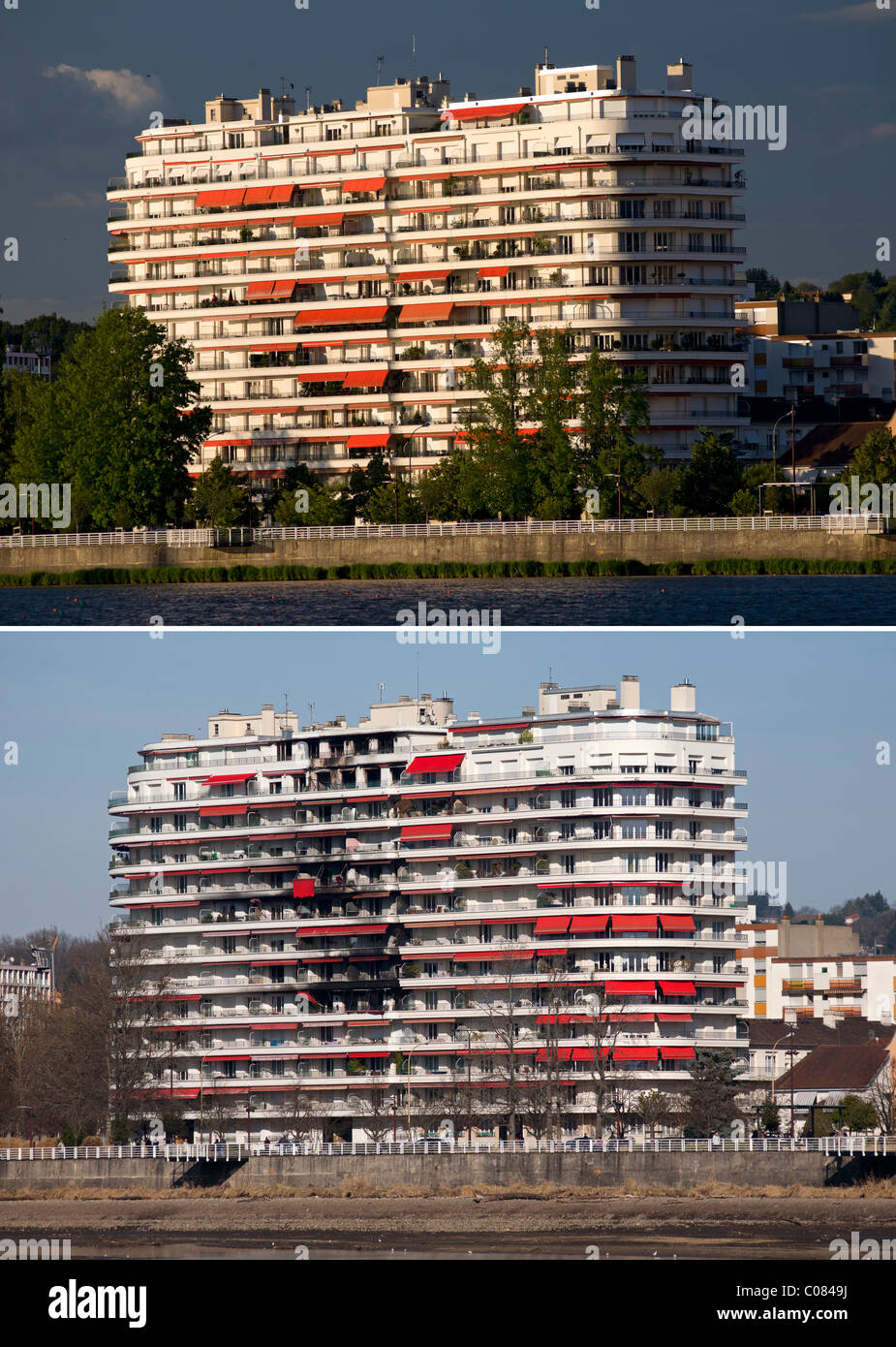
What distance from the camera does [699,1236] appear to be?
60.0 m

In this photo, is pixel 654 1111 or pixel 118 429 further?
pixel 118 429

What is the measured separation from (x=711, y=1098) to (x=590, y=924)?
8.58 m

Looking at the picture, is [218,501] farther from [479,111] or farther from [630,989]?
[630,989]

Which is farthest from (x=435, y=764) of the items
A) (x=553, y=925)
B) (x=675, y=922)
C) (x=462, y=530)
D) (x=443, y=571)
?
(x=462, y=530)

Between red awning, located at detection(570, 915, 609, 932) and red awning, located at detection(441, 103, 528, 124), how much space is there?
7557 centimetres

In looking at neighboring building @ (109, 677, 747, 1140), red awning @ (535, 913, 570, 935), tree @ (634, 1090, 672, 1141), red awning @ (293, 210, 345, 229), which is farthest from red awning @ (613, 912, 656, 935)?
red awning @ (293, 210, 345, 229)

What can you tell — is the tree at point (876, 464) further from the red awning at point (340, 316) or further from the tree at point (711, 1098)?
the tree at point (711, 1098)

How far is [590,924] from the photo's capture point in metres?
84.8

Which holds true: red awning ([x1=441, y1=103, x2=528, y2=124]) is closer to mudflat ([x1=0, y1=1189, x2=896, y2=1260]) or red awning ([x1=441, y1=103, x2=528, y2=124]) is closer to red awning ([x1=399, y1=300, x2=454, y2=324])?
red awning ([x1=399, y1=300, x2=454, y2=324])

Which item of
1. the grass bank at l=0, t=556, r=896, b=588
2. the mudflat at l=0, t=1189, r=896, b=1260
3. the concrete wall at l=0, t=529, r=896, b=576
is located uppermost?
the concrete wall at l=0, t=529, r=896, b=576

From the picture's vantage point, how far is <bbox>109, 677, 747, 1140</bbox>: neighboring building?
84.4 meters

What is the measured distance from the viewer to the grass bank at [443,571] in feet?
376

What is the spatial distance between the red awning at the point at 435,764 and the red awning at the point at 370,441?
62.9m
